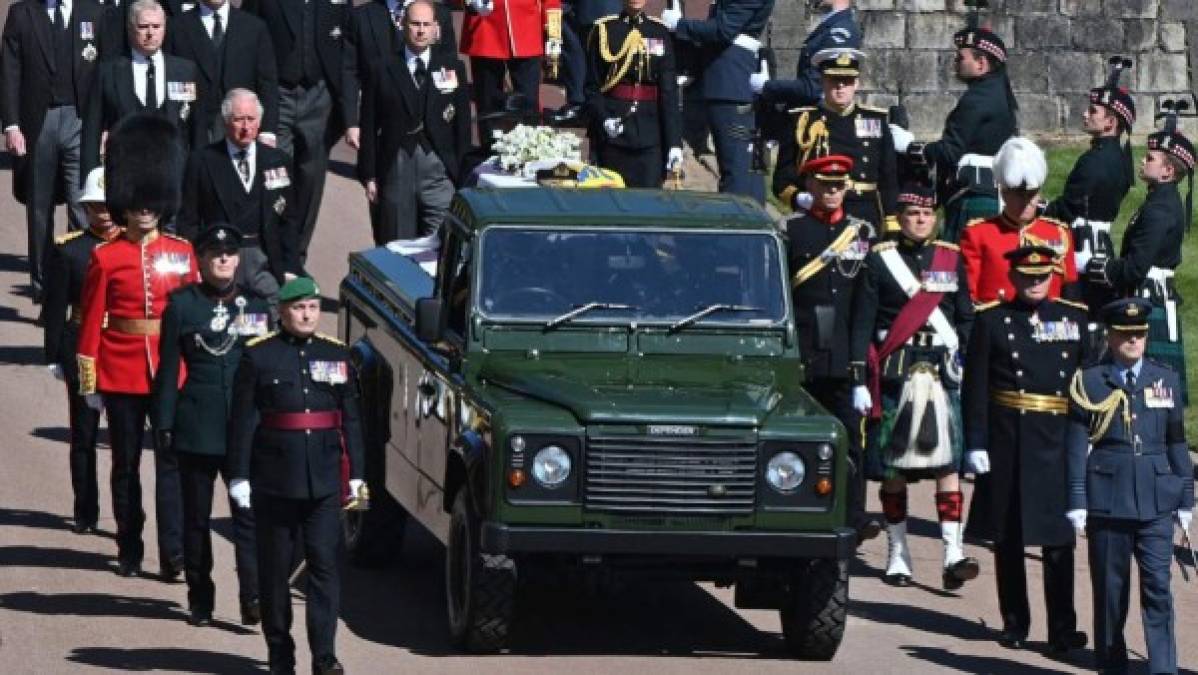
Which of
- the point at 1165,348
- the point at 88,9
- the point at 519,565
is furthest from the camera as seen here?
the point at 88,9

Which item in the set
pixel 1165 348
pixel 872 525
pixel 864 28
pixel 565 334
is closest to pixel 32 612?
pixel 565 334

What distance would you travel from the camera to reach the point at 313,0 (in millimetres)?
24156

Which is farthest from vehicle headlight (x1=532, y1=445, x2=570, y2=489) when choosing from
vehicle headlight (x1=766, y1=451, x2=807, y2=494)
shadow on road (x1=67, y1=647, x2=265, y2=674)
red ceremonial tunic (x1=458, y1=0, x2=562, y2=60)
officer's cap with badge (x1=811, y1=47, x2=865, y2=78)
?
red ceremonial tunic (x1=458, y1=0, x2=562, y2=60)

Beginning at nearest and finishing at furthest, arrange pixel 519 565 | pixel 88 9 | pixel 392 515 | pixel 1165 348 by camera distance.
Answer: pixel 519 565
pixel 392 515
pixel 1165 348
pixel 88 9

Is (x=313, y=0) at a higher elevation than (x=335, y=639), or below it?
higher

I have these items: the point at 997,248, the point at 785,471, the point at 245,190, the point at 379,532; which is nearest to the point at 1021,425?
the point at 997,248

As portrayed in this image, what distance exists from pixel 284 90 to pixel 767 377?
789cm

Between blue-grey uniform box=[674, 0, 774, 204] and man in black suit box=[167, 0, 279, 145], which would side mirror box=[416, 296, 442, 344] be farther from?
blue-grey uniform box=[674, 0, 774, 204]

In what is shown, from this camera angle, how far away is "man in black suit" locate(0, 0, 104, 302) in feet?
75.9

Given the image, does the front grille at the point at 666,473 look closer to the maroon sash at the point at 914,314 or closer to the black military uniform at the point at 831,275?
the black military uniform at the point at 831,275

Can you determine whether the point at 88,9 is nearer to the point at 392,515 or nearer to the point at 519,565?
the point at 392,515

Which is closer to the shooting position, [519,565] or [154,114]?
[519,565]

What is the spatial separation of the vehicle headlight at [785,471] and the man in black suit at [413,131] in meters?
7.25

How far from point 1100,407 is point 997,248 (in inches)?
116
